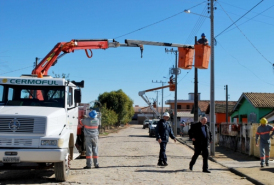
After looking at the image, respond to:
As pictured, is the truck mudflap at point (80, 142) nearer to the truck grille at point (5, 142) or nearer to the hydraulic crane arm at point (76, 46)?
the hydraulic crane arm at point (76, 46)

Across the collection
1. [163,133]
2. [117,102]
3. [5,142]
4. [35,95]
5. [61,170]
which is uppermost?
[117,102]

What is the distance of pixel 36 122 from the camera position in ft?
30.6

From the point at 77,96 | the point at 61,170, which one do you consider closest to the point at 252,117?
the point at 77,96

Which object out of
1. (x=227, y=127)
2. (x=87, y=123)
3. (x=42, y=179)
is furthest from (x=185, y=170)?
(x=227, y=127)

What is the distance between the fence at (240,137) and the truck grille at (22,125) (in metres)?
9.92

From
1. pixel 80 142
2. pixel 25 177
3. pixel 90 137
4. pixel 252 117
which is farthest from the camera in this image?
pixel 252 117

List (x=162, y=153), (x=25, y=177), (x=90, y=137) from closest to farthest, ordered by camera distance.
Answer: (x=25, y=177), (x=90, y=137), (x=162, y=153)

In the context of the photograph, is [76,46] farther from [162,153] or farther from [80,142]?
[162,153]

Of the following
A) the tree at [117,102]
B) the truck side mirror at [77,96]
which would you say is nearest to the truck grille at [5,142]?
the truck side mirror at [77,96]

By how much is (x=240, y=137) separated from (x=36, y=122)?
12.3 metres

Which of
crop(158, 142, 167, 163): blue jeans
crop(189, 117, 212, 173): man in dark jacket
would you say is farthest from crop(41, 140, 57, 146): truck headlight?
crop(158, 142, 167, 163): blue jeans

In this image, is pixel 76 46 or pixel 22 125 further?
pixel 76 46

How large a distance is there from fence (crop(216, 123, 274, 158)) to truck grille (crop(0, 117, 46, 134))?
9917mm

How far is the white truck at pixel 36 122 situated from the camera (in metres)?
9.10
